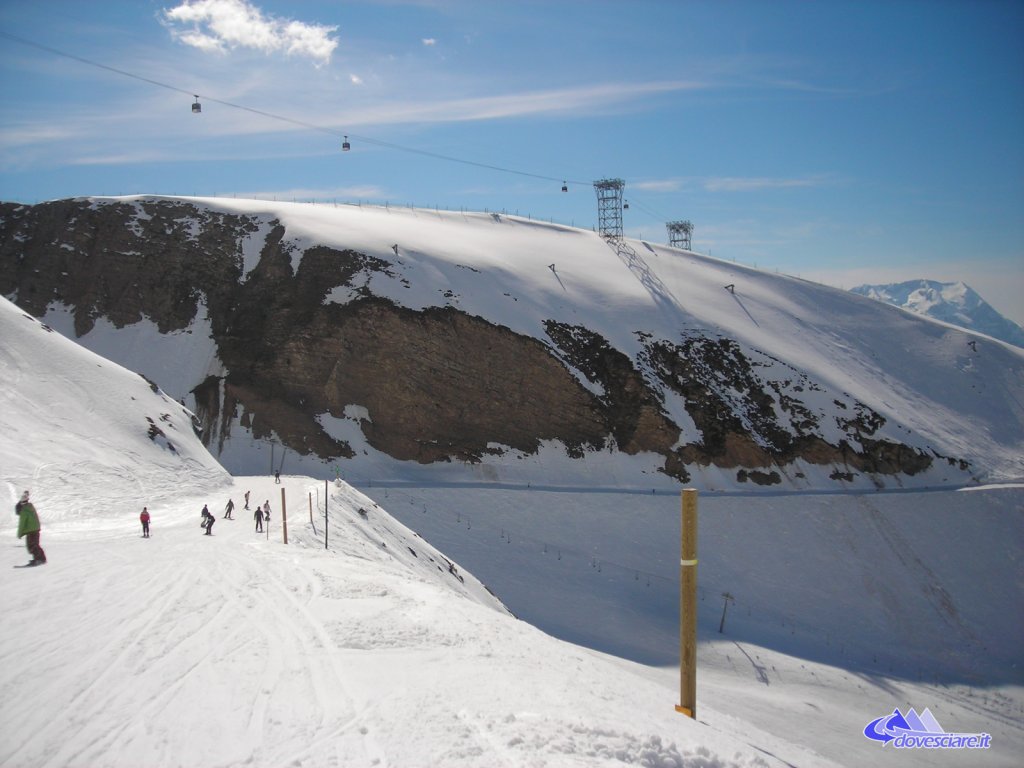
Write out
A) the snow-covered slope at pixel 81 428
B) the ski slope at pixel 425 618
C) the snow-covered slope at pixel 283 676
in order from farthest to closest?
the snow-covered slope at pixel 81 428
the ski slope at pixel 425 618
the snow-covered slope at pixel 283 676

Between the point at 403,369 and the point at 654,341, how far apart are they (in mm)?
20699

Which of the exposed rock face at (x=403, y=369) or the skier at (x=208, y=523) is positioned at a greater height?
the exposed rock face at (x=403, y=369)

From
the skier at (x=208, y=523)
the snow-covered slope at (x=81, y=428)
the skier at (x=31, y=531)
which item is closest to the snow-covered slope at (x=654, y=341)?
the snow-covered slope at (x=81, y=428)

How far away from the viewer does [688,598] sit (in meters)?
8.38

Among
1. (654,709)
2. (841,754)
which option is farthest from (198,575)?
(841,754)

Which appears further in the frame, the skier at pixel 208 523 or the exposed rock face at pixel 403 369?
the exposed rock face at pixel 403 369

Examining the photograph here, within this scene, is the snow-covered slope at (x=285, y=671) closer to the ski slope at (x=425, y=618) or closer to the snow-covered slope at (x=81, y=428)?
the ski slope at (x=425, y=618)

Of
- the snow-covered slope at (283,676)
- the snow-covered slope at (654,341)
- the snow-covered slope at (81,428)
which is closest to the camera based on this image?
the snow-covered slope at (283,676)

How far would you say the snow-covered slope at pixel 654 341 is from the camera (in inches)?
1989

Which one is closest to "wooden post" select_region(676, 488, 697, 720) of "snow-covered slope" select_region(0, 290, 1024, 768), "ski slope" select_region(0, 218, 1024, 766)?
"snow-covered slope" select_region(0, 290, 1024, 768)

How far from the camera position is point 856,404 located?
56156 millimetres

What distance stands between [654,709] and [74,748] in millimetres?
6096

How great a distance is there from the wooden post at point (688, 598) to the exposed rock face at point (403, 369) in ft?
136

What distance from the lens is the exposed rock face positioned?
5147cm
